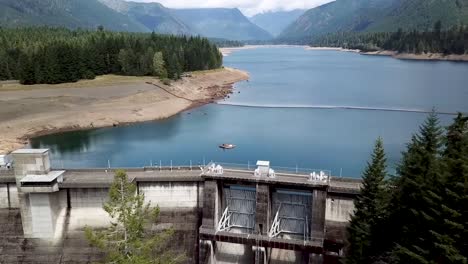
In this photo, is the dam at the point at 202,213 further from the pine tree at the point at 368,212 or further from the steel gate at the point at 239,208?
the pine tree at the point at 368,212

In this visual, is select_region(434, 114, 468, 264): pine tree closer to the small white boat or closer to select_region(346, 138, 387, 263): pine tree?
select_region(346, 138, 387, 263): pine tree

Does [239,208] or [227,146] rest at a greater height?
[239,208]

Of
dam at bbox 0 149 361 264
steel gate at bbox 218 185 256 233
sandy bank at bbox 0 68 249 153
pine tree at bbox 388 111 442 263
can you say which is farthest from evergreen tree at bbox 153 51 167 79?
pine tree at bbox 388 111 442 263

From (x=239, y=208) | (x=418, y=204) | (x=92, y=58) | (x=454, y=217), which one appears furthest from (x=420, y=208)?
(x=92, y=58)

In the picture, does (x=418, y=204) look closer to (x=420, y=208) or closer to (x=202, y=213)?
(x=420, y=208)

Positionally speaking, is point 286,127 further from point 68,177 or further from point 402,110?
point 68,177

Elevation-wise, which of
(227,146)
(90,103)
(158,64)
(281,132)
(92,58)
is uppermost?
(92,58)

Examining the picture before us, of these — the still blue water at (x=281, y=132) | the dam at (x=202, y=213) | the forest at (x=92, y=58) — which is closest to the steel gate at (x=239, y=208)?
the dam at (x=202, y=213)
